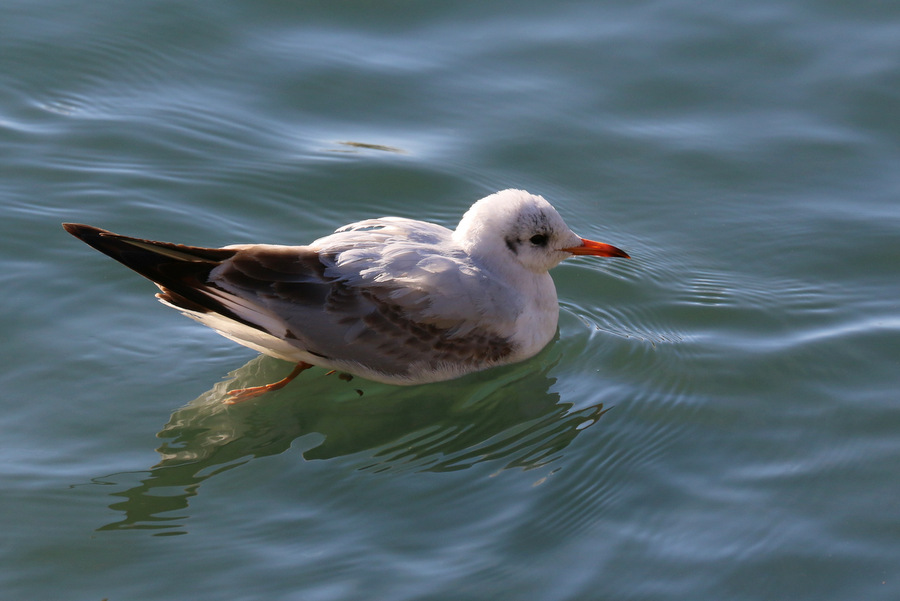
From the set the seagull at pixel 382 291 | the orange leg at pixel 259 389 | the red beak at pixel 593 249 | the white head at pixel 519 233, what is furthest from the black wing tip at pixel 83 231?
the red beak at pixel 593 249

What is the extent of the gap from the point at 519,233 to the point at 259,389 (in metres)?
1.81

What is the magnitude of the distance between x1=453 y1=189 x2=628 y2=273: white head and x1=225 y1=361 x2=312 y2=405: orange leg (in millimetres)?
1231

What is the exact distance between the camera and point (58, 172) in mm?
7961

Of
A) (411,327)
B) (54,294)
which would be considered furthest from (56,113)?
(411,327)

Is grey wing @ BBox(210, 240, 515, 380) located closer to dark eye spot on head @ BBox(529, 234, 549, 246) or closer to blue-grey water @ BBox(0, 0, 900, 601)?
blue-grey water @ BBox(0, 0, 900, 601)

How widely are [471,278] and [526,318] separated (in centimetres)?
43

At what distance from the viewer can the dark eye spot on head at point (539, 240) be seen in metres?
6.97

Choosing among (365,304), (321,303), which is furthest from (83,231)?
(365,304)

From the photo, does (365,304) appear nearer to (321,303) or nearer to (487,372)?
(321,303)

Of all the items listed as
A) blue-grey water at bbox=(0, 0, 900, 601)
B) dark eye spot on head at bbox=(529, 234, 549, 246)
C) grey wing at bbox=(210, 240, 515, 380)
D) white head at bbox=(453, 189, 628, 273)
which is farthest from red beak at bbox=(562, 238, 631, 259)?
grey wing at bbox=(210, 240, 515, 380)

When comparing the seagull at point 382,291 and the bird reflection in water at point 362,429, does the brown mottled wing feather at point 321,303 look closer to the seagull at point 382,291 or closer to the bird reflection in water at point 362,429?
the seagull at point 382,291

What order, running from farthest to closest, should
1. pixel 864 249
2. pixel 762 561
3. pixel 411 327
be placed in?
pixel 864 249 → pixel 411 327 → pixel 762 561

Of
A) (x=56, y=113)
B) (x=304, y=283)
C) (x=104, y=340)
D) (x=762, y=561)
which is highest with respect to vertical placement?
(x=56, y=113)

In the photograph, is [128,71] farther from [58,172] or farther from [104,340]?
[104,340]
